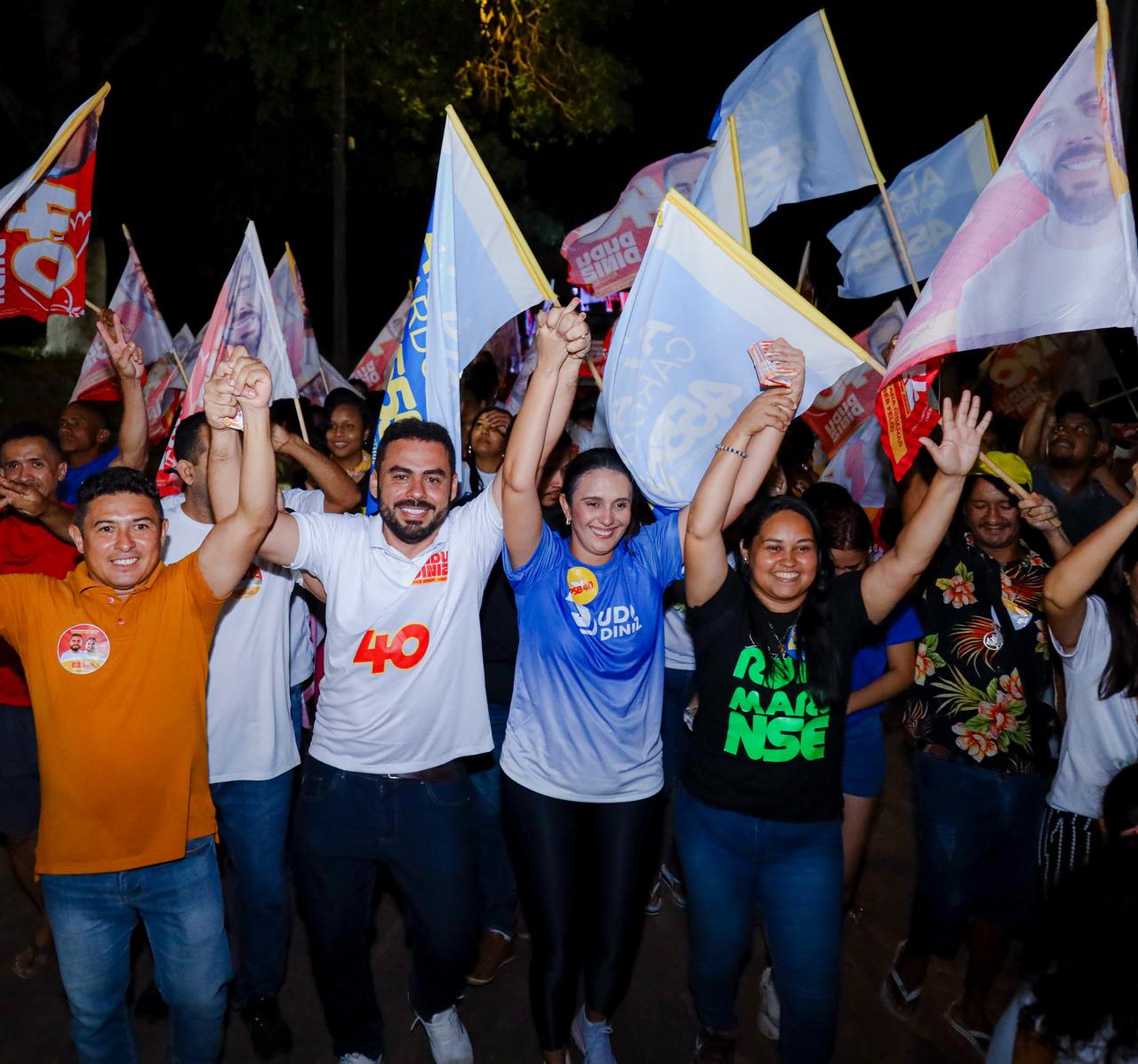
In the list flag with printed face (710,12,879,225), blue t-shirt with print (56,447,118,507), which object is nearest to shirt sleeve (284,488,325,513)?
blue t-shirt with print (56,447,118,507)

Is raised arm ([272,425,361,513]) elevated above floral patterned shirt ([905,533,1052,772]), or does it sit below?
above

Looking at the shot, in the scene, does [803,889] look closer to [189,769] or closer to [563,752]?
[563,752]

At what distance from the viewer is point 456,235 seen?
449 cm

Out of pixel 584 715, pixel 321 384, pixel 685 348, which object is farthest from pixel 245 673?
pixel 321 384

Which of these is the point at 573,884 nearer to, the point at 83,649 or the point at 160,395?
the point at 83,649

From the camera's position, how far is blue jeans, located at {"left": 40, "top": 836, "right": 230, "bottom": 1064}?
3.33m

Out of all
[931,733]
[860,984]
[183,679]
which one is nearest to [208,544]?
[183,679]

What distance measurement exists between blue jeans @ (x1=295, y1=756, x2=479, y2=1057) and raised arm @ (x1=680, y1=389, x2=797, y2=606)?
118 cm

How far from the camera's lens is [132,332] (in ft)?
21.1

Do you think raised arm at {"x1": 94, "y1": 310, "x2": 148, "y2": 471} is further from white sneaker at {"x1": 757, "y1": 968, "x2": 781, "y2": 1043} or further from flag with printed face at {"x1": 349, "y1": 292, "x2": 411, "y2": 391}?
flag with printed face at {"x1": 349, "y1": 292, "x2": 411, "y2": 391}

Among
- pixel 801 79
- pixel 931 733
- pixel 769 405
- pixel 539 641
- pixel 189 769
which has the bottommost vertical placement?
pixel 931 733

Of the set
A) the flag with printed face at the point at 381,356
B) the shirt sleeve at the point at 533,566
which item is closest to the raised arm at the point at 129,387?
the shirt sleeve at the point at 533,566

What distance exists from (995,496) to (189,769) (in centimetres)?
318

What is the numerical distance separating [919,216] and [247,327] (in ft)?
12.4
